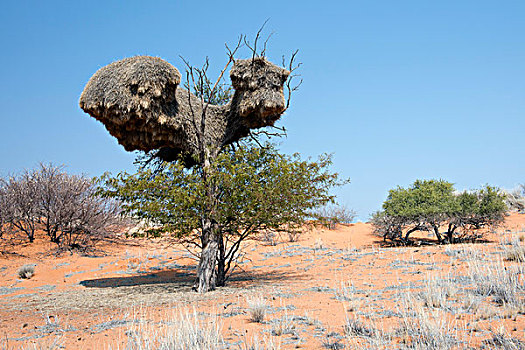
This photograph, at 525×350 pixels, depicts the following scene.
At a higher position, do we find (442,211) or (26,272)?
(442,211)

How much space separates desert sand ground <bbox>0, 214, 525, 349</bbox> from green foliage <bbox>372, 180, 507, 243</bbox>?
12.3 feet

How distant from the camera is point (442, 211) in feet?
57.8

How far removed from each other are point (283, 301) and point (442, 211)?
12.6 metres

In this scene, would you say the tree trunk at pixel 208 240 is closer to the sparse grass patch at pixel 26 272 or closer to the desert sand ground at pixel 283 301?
the desert sand ground at pixel 283 301

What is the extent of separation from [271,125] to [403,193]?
11.5 meters

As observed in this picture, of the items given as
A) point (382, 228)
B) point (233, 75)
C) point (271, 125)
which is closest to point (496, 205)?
point (382, 228)

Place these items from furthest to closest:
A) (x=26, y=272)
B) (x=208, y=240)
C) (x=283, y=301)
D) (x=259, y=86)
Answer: (x=26, y=272)
(x=259, y=86)
(x=208, y=240)
(x=283, y=301)

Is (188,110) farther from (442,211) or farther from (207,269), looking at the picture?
(442,211)

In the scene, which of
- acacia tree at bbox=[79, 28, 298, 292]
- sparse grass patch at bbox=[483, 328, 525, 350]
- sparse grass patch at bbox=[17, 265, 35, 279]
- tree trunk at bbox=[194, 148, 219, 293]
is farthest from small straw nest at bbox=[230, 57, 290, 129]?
sparse grass patch at bbox=[17, 265, 35, 279]

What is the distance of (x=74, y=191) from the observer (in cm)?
2025

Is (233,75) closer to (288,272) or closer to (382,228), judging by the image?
(288,272)

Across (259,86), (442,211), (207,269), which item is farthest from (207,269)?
(442,211)

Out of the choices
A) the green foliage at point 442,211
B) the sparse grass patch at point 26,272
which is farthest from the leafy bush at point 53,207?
the green foliage at point 442,211

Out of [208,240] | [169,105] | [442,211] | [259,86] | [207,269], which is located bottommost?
[207,269]
